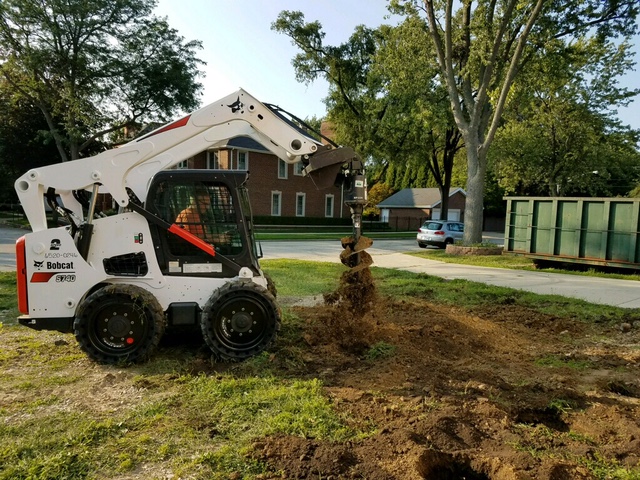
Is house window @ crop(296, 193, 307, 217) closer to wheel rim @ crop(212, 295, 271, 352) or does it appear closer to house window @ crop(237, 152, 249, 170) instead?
house window @ crop(237, 152, 249, 170)

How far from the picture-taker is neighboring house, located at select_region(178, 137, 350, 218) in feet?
123

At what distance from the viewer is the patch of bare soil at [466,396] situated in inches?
130

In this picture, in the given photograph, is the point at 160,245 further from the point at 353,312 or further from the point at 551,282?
the point at 551,282

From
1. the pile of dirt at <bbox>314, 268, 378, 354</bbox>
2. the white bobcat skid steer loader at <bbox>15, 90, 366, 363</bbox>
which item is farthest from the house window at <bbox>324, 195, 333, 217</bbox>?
the white bobcat skid steer loader at <bbox>15, 90, 366, 363</bbox>

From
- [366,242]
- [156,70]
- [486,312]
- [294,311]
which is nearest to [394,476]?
[366,242]

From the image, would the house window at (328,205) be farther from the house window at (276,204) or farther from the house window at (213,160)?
the house window at (213,160)

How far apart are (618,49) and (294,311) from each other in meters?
31.7

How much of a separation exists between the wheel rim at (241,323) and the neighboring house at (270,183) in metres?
31.0

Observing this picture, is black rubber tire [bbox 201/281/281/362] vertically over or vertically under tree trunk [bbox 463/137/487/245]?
under

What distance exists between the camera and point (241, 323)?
17.8ft

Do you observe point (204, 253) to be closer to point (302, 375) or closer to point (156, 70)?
point (302, 375)

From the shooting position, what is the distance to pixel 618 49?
1171 inches

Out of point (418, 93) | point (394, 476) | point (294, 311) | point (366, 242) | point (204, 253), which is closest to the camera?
point (394, 476)

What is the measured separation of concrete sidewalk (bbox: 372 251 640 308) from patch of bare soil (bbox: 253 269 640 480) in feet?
9.09
